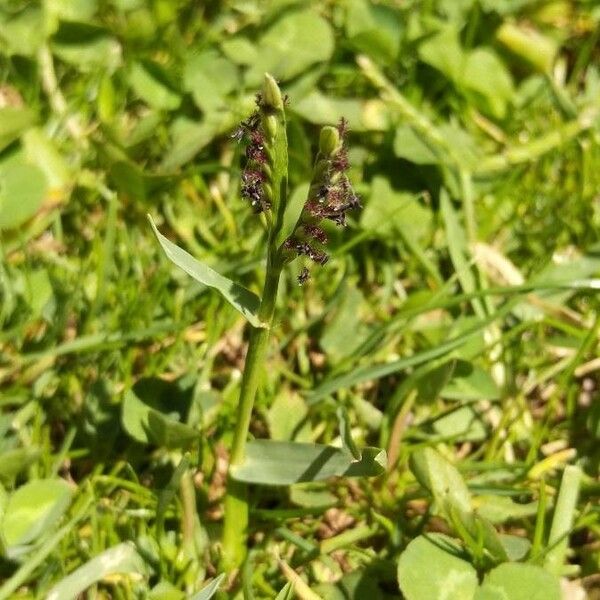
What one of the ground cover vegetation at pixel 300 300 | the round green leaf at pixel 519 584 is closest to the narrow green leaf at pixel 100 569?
the ground cover vegetation at pixel 300 300

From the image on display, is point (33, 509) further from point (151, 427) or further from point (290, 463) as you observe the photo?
point (290, 463)

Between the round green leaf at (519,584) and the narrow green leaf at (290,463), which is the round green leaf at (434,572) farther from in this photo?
the narrow green leaf at (290,463)

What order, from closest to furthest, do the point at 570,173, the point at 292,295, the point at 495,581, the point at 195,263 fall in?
1. the point at 195,263
2. the point at 495,581
3. the point at 292,295
4. the point at 570,173

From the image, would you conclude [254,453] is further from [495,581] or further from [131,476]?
[495,581]

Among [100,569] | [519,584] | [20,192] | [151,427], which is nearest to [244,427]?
[151,427]

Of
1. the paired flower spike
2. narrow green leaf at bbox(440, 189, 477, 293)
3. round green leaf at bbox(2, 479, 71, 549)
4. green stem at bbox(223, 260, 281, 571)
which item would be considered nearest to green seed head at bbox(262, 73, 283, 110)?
the paired flower spike

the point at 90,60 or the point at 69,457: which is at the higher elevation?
the point at 90,60

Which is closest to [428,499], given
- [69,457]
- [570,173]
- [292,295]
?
[292,295]

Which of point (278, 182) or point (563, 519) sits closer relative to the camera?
point (278, 182)
